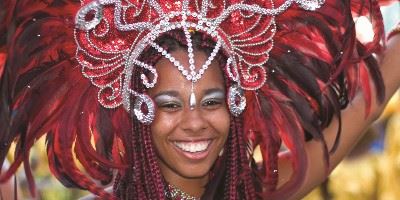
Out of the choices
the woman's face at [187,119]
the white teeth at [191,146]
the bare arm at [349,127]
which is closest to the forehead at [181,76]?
the woman's face at [187,119]

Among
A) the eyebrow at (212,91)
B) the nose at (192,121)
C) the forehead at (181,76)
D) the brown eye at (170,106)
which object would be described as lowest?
the nose at (192,121)

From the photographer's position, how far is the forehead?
6.30 feet

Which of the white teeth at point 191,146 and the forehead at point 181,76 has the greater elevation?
the forehead at point 181,76

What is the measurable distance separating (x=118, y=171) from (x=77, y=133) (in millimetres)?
137

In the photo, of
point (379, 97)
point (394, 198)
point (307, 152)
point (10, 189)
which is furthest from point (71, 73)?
point (394, 198)

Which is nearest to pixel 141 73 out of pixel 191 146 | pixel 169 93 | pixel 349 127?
pixel 169 93

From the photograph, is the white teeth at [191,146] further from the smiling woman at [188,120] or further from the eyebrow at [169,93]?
the eyebrow at [169,93]

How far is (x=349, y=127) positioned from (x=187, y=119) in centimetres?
71

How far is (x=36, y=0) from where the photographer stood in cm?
198

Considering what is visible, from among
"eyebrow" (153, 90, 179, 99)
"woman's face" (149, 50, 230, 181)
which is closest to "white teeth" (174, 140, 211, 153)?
"woman's face" (149, 50, 230, 181)

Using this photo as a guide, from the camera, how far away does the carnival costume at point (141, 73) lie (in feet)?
6.44

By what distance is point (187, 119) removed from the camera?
1.91 metres

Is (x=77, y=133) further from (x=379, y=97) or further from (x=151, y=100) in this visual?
(x=379, y=97)

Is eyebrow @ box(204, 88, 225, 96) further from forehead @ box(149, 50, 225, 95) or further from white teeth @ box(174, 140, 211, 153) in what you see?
white teeth @ box(174, 140, 211, 153)
